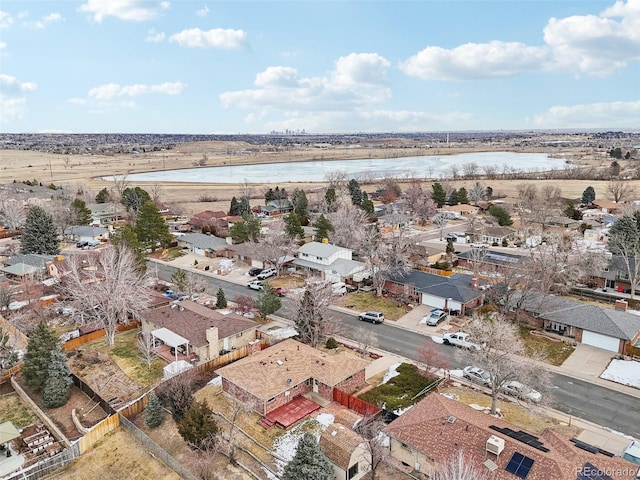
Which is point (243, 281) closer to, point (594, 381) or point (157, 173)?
point (594, 381)

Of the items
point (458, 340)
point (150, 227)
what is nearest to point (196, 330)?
point (458, 340)

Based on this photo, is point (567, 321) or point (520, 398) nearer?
point (520, 398)

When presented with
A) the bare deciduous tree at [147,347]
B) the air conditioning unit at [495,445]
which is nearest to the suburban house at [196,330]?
the bare deciduous tree at [147,347]

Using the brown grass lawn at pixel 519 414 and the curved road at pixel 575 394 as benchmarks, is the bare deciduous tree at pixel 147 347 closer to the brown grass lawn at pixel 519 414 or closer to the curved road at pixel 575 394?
the curved road at pixel 575 394

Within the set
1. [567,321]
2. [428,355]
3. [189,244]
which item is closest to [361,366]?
[428,355]

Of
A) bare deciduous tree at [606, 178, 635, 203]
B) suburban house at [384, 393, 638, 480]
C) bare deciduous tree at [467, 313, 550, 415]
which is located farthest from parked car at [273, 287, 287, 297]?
bare deciduous tree at [606, 178, 635, 203]

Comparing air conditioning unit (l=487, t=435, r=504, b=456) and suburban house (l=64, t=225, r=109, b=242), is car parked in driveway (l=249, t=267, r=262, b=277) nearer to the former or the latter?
suburban house (l=64, t=225, r=109, b=242)

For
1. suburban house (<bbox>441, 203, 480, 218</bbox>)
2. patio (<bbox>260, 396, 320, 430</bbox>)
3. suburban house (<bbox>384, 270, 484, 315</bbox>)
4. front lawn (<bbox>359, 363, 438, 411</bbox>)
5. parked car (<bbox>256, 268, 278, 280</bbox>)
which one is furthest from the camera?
suburban house (<bbox>441, 203, 480, 218</bbox>)
